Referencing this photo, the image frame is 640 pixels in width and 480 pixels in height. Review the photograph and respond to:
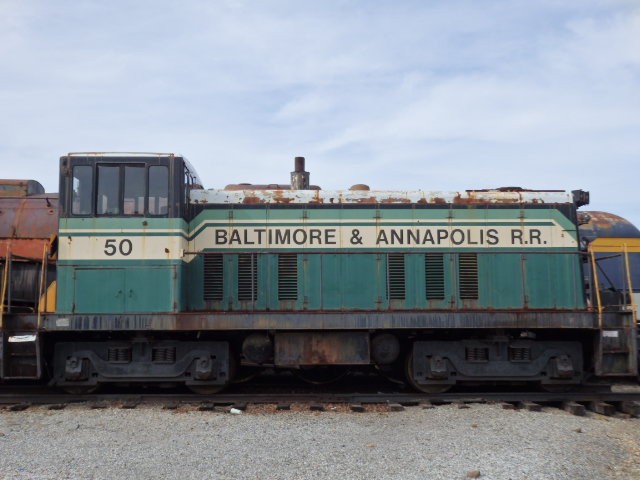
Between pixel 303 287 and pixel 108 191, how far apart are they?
3424 millimetres

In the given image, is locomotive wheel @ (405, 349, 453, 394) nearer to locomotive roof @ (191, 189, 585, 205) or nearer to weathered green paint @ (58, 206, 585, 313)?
weathered green paint @ (58, 206, 585, 313)

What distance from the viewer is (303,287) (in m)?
9.09

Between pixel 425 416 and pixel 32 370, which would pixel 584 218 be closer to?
pixel 425 416

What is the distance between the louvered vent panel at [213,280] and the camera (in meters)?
9.01

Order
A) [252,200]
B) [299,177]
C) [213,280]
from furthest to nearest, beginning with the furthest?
[299,177] → [252,200] → [213,280]

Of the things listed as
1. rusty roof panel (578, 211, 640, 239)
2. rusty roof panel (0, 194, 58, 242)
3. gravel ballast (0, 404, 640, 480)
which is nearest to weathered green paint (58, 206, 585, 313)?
gravel ballast (0, 404, 640, 480)

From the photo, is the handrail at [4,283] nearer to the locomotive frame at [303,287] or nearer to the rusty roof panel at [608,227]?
the locomotive frame at [303,287]

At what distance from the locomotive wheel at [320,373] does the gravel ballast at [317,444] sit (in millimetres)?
1533

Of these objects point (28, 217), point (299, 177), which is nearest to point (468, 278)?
point (299, 177)

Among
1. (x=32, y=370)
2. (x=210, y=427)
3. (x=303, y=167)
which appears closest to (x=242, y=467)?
(x=210, y=427)

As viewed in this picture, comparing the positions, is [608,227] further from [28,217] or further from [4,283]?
[4,283]

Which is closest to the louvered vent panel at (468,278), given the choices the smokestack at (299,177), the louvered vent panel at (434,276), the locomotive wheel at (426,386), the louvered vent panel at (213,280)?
the louvered vent panel at (434,276)

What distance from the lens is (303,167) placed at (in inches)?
401

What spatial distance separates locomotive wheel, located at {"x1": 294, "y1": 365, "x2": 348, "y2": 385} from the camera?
9.55 metres
